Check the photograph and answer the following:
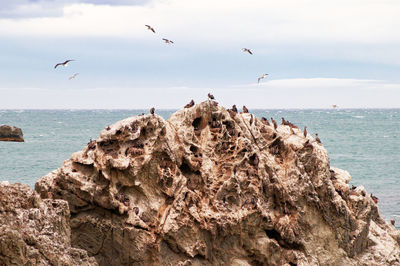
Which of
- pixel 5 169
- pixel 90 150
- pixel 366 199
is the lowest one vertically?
pixel 5 169

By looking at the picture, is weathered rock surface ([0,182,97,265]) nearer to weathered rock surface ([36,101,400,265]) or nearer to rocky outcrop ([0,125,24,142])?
weathered rock surface ([36,101,400,265])

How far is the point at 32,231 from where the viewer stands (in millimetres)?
7812

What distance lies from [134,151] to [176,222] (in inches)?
67.1

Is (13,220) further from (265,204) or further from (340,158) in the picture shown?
(340,158)

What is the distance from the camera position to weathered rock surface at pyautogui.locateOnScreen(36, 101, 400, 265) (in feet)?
40.2

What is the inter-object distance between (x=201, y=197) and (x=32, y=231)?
17.4 ft

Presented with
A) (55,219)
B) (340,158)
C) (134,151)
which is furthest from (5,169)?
(55,219)

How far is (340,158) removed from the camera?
1914 inches

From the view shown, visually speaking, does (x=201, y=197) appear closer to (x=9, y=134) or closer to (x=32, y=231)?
(x=32, y=231)

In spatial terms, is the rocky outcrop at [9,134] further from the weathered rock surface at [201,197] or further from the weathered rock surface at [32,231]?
the weathered rock surface at [32,231]

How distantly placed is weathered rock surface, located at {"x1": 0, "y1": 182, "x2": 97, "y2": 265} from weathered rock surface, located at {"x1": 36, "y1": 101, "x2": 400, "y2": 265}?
3.40 m

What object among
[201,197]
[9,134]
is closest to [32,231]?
[201,197]

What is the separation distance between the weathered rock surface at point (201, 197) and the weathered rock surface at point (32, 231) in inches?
134

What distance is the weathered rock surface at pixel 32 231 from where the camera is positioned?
710 centimetres
